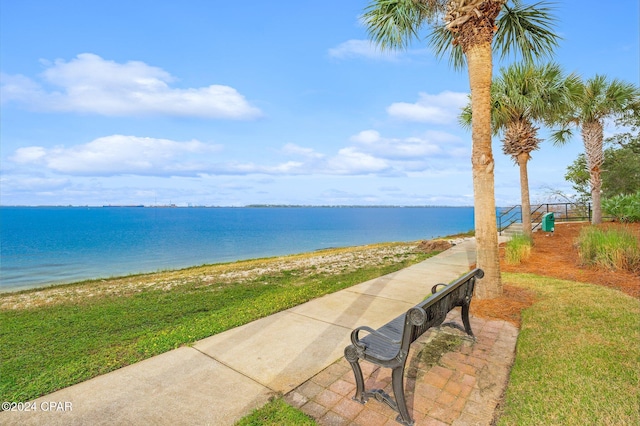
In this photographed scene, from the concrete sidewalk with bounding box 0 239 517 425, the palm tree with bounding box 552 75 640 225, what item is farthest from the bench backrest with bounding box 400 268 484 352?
the palm tree with bounding box 552 75 640 225

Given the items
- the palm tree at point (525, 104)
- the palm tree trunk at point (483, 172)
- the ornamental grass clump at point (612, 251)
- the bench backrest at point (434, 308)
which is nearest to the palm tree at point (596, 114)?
the palm tree at point (525, 104)

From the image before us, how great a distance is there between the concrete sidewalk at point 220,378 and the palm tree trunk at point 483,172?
1638mm

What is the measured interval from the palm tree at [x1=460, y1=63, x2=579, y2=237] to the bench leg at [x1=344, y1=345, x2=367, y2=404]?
11240 mm

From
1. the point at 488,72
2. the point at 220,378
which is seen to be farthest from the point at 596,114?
the point at 220,378

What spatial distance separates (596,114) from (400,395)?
67.5 ft

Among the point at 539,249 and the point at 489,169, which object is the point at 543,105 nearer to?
the point at 539,249

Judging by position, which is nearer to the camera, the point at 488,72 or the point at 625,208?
the point at 488,72

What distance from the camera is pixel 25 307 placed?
789 centimetres

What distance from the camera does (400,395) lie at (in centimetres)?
266

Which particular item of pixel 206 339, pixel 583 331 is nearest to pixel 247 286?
pixel 206 339

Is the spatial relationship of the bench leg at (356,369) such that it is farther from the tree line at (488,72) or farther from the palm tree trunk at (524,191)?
the palm tree trunk at (524,191)

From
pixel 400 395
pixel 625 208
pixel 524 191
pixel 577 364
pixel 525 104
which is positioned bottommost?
pixel 577 364

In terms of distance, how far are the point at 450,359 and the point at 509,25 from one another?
7544mm

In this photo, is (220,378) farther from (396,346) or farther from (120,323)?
(120,323)
